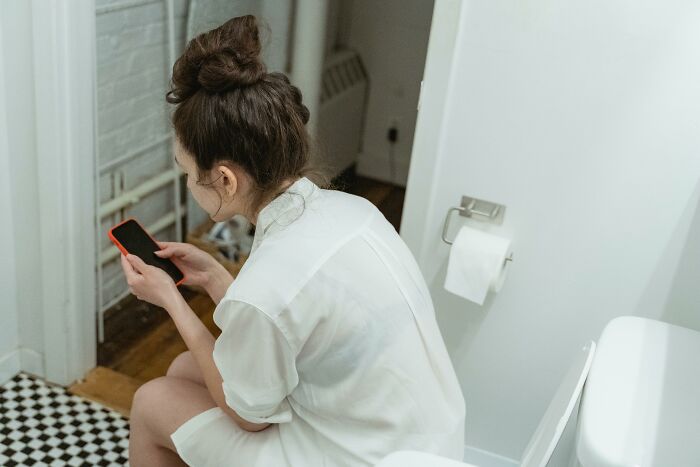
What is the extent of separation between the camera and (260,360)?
115cm

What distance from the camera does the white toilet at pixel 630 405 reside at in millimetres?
963

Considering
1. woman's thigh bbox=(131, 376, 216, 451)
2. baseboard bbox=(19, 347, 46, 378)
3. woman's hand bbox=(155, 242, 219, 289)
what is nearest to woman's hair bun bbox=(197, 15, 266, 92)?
woman's hand bbox=(155, 242, 219, 289)

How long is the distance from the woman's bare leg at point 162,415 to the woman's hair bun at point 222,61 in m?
0.52

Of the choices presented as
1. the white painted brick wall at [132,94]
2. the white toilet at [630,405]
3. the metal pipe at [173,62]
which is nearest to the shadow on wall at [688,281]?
the white toilet at [630,405]

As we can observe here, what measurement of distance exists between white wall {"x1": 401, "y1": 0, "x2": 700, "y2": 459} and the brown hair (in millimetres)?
466

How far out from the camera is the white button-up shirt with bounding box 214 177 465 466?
1.13 m

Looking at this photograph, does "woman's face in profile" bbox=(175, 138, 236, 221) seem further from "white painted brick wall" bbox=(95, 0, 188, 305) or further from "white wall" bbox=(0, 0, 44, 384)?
"white painted brick wall" bbox=(95, 0, 188, 305)

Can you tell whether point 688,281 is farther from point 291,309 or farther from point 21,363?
point 21,363

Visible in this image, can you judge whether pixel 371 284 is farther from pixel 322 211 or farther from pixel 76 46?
pixel 76 46

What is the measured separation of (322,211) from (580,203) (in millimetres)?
602

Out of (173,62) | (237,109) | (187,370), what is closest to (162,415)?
(187,370)

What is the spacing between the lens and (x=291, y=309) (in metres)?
1.12

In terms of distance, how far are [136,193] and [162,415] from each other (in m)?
1.03

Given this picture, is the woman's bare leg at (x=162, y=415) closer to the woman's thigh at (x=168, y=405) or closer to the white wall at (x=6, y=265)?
the woman's thigh at (x=168, y=405)
